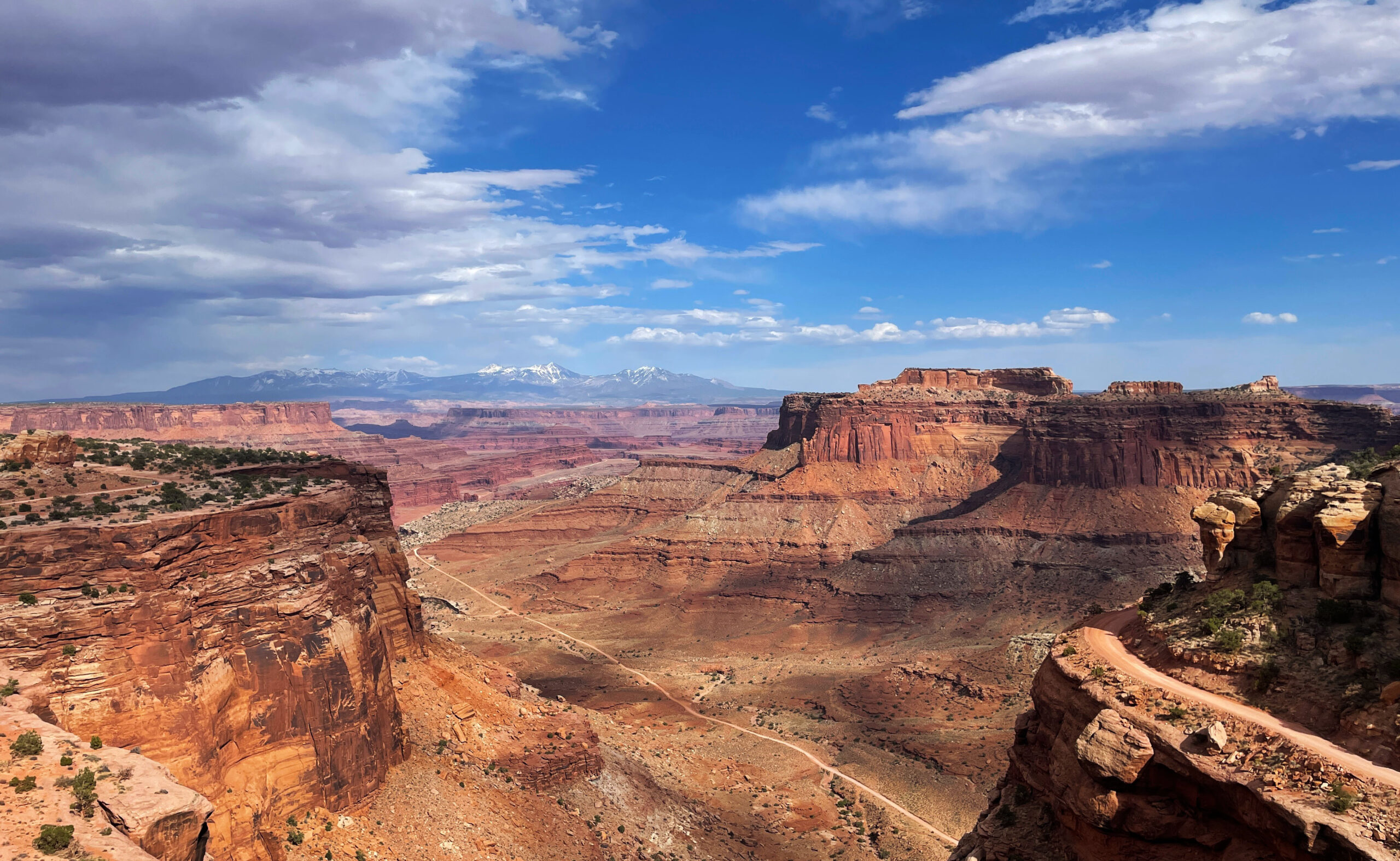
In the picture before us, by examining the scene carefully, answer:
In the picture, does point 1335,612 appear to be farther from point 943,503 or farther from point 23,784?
point 943,503

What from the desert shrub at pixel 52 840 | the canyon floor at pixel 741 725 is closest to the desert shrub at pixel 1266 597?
the canyon floor at pixel 741 725

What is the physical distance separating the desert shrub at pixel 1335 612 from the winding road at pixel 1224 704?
278cm

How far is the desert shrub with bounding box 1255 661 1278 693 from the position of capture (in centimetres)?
1919

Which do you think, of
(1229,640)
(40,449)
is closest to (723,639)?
(40,449)

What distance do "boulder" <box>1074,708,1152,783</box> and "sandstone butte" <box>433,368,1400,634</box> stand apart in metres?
60.9

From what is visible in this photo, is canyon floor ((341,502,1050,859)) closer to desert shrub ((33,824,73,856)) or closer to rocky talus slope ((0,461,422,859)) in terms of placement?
rocky talus slope ((0,461,422,859))

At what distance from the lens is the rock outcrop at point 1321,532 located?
60.5 ft

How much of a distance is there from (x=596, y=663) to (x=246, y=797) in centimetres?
5279

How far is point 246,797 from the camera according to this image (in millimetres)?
25297

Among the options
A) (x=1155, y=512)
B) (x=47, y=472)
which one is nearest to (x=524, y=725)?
(x=47, y=472)

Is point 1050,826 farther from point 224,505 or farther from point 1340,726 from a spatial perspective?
point 224,505

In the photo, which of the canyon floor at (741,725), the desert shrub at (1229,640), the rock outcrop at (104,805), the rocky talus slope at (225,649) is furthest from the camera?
the canyon floor at (741,725)

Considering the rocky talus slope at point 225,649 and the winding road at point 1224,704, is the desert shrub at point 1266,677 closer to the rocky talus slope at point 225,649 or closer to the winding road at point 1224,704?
the winding road at point 1224,704

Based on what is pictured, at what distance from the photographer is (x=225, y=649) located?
2553cm
